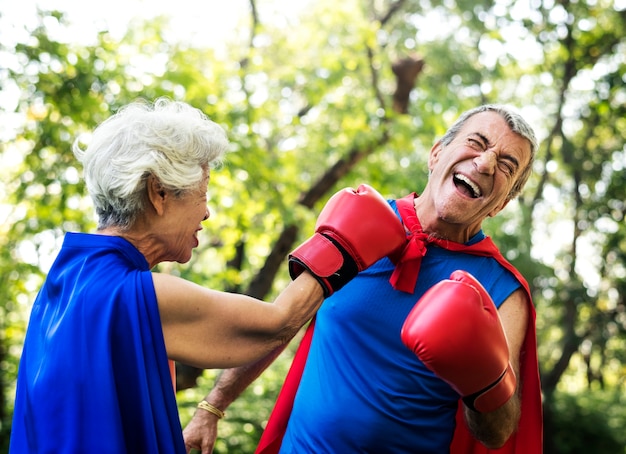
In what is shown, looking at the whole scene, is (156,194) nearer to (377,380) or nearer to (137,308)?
(137,308)

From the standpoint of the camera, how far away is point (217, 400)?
257 centimetres

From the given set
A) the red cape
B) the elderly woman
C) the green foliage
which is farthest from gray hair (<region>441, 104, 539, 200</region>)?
the green foliage

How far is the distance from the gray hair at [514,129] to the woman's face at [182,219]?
98 cm

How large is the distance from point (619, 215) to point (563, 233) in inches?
195

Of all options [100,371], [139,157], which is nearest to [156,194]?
[139,157]

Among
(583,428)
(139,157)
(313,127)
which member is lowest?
(583,428)

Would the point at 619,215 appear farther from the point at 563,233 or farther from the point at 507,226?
the point at 563,233

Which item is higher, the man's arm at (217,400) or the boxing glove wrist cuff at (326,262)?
the boxing glove wrist cuff at (326,262)

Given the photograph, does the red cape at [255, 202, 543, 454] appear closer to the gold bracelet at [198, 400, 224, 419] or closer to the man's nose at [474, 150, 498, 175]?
the man's nose at [474, 150, 498, 175]

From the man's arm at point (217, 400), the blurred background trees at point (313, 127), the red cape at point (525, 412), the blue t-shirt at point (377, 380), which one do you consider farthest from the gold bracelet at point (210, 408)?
the blurred background trees at point (313, 127)

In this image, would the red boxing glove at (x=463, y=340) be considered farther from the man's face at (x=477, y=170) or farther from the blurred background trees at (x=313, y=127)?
the blurred background trees at (x=313, y=127)

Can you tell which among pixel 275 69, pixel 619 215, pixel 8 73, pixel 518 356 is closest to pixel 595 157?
pixel 619 215

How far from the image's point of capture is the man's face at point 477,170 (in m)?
2.31

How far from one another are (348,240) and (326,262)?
12 centimetres
